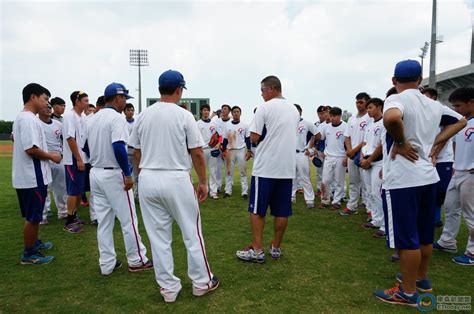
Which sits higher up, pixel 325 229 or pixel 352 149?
pixel 352 149

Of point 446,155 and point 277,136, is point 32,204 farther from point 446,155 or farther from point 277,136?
point 446,155

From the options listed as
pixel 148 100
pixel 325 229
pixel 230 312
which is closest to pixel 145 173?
pixel 230 312

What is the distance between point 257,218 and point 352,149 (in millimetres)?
3180

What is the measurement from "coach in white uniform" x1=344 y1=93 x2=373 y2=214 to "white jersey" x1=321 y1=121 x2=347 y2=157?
42 cm

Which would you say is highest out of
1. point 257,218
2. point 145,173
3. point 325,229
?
point 145,173

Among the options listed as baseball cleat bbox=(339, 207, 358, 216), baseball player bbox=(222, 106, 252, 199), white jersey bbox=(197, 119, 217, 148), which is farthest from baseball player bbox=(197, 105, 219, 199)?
baseball cleat bbox=(339, 207, 358, 216)

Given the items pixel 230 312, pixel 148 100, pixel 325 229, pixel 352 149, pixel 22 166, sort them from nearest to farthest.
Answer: pixel 230 312, pixel 22 166, pixel 325 229, pixel 352 149, pixel 148 100

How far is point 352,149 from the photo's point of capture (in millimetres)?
6660

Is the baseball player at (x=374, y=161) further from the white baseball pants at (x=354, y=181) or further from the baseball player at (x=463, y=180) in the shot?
the baseball player at (x=463, y=180)

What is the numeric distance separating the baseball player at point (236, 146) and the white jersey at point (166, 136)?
568 cm

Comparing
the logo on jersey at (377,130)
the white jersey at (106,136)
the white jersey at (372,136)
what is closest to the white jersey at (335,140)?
the white jersey at (372,136)

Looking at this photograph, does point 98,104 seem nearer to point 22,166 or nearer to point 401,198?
point 22,166

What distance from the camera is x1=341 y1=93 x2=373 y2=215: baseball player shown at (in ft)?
21.5

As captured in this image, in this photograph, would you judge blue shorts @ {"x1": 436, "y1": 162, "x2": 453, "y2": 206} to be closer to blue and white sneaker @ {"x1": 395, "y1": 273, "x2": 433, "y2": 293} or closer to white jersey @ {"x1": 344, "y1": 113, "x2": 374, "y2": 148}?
white jersey @ {"x1": 344, "y1": 113, "x2": 374, "y2": 148}
